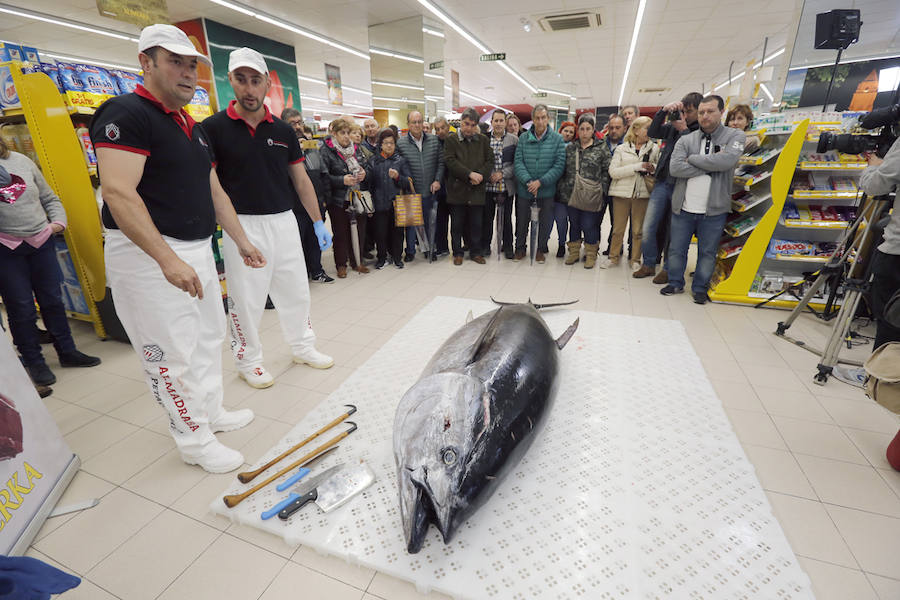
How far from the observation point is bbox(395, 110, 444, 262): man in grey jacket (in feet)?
16.9

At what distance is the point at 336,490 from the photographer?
1.75m

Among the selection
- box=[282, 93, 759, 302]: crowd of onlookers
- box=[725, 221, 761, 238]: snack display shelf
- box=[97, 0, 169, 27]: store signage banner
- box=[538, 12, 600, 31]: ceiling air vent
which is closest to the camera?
box=[97, 0, 169, 27]: store signage banner

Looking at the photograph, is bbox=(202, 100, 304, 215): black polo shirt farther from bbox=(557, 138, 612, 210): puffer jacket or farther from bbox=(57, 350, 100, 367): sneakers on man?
bbox=(557, 138, 612, 210): puffer jacket

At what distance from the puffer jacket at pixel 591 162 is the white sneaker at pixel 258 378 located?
162 inches

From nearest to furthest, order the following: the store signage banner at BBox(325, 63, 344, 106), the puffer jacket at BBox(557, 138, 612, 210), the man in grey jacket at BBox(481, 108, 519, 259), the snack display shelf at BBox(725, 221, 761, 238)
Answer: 1. the snack display shelf at BBox(725, 221, 761, 238)
2. the puffer jacket at BBox(557, 138, 612, 210)
3. the man in grey jacket at BBox(481, 108, 519, 259)
4. the store signage banner at BBox(325, 63, 344, 106)

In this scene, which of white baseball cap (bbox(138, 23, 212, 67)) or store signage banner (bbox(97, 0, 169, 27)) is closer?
white baseball cap (bbox(138, 23, 212, 67))

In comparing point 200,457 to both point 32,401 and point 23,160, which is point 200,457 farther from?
point 23,160

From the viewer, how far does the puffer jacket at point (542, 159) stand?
5.00 metres

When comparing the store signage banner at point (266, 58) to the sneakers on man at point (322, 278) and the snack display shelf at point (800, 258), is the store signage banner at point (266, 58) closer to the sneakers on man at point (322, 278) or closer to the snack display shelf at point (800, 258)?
the sneakers on man at point (322, 278)

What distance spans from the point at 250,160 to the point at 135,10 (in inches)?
105

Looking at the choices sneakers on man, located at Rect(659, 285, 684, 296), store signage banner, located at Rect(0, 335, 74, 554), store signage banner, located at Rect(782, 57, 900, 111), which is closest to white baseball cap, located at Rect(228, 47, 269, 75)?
store signage banner, located at Rect(0, 335, 74, 554)

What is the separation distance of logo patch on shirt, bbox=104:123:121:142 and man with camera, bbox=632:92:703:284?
14.9 ft

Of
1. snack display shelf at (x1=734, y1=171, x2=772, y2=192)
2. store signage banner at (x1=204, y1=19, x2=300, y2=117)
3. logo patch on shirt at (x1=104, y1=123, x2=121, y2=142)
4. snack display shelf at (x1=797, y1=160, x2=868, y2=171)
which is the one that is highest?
store signage banner at (x1=204, y1=19, x2=300, y2=117)

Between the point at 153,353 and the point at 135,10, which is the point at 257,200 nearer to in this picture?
the point at 153,353
